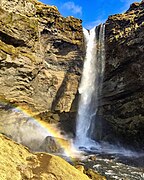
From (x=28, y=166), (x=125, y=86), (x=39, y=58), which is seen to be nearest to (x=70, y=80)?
(x=39, y=58)

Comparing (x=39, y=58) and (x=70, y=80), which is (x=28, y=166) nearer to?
(x=39, y=58)

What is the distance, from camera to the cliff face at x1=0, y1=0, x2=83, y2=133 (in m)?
50.5

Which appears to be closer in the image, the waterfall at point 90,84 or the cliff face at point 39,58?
the cliff face at point 39,58

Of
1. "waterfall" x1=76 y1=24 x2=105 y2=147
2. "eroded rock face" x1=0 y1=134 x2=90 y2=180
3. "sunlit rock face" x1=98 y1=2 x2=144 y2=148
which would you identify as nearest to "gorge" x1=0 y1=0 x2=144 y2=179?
"sunlit rock face" x1=98 y1=2 x2=144 y2=148

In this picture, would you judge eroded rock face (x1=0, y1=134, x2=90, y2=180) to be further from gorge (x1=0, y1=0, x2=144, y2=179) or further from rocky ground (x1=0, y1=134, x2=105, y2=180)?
gorge (x1=0, y1=0, x2=144, y2=179)

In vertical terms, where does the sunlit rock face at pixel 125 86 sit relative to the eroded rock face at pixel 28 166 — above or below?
above

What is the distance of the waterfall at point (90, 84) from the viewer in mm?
53769

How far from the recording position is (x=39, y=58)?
58.7m

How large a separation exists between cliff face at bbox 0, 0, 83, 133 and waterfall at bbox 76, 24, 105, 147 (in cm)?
236

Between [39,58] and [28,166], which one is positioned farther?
[39,58]

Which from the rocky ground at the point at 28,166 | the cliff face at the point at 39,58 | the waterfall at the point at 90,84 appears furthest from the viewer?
the waterfall at the point at 90,84

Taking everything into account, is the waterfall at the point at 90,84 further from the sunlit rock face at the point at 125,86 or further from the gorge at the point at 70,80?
the sunlit rock face at the point at 125,86

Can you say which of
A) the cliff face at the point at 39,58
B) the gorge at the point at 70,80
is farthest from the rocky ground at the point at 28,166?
the cliff face at the point at 39,58

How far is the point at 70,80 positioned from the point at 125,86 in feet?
62.5
